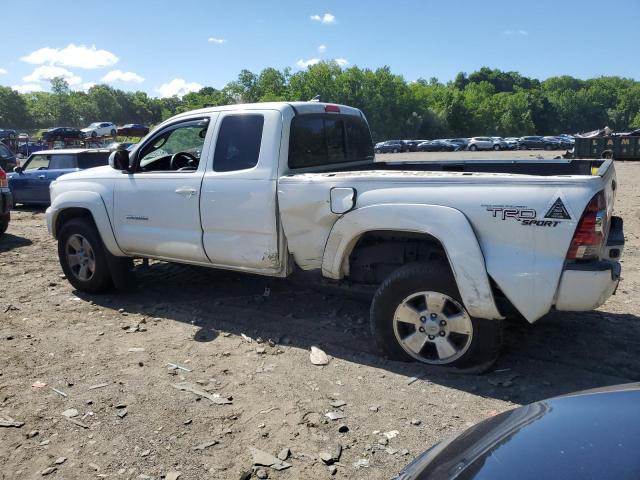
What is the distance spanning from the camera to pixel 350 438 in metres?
3.30

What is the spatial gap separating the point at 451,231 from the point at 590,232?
87 cm

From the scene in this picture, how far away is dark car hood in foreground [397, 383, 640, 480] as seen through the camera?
5.32 ft

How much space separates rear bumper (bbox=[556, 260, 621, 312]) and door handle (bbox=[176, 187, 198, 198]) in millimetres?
3266

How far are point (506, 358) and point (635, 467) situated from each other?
9.37 feet

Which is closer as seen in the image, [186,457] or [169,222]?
[186,457]

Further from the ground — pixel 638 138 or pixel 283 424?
pixel 638 138

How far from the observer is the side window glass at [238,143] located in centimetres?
490

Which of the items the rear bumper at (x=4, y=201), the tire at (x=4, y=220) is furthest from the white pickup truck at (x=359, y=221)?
the tire at (x=4, y=220)

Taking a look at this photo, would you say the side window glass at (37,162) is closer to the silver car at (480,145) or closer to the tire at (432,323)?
the tire at (432,323)

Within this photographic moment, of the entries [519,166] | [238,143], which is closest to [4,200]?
[238,143]

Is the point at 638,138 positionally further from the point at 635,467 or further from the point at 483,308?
the point at 635,467

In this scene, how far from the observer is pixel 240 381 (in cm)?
410

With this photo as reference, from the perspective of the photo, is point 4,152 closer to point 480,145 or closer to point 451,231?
point 451,231

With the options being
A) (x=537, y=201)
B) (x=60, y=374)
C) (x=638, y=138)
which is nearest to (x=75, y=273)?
(x=60, y=374)
